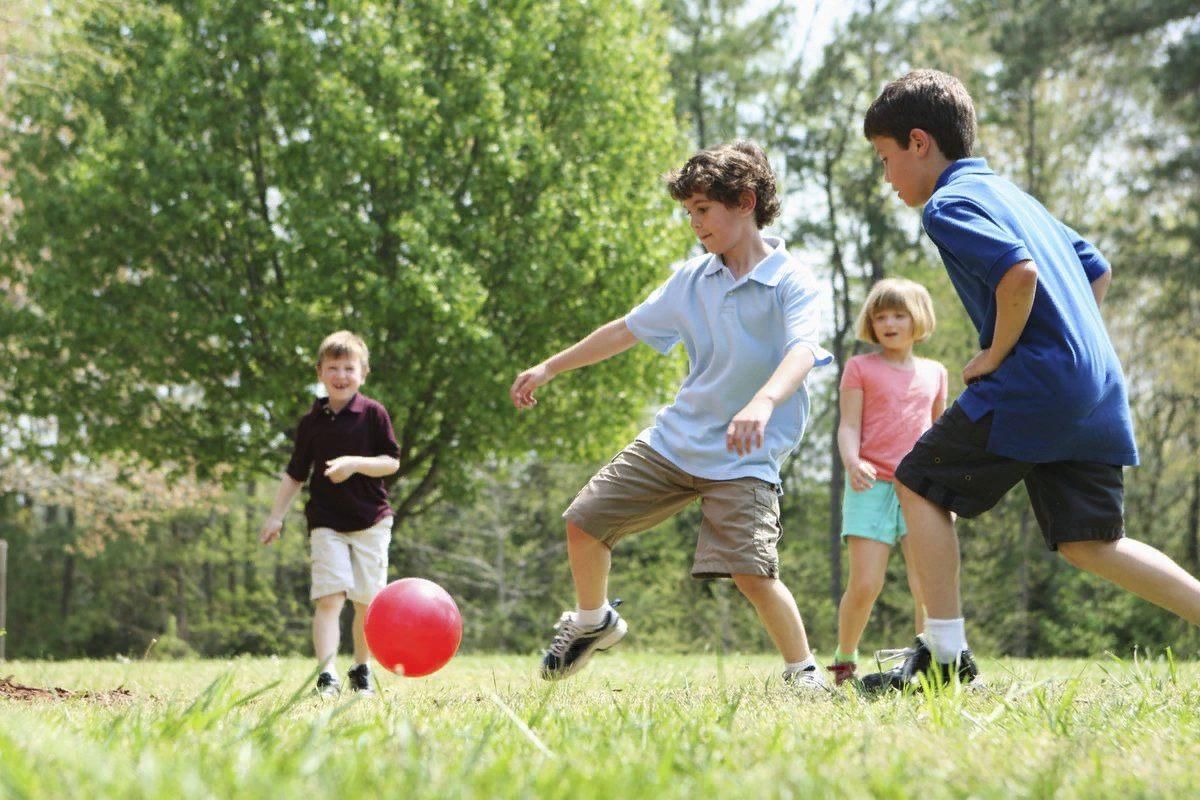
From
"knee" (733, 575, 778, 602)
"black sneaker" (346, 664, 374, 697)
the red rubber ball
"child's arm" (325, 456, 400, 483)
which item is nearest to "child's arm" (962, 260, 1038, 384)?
"knee" (733, 575, 778, 602)

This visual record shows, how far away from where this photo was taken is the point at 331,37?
14.0 m

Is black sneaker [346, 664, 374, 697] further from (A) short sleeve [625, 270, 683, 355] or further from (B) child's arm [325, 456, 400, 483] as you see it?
(A) short sleeve [625, 270, 683, 355]

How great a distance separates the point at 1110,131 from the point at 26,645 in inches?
1109

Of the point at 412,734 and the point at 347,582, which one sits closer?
the point at 412,734

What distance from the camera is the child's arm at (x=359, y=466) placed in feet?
19.0

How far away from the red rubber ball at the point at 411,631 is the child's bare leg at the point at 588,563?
58 cm

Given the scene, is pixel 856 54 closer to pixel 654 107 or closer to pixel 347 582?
pixel 654 107

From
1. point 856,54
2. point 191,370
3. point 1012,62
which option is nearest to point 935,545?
point 191,370

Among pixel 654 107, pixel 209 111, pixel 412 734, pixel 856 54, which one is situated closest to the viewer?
pixel 412 734

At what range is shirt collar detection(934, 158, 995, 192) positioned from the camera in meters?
3.97

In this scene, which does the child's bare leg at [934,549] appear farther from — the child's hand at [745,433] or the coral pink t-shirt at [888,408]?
the coral pink t-shirt at [888,408]

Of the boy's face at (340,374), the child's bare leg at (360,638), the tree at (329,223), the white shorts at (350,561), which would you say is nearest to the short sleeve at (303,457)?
the boy's face at (340,374)

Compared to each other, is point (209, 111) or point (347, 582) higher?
point (209, 111)

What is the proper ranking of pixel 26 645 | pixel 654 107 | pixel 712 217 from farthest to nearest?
1. pixel 26 645
2. pixel 654 107
3. pixel 712 217
